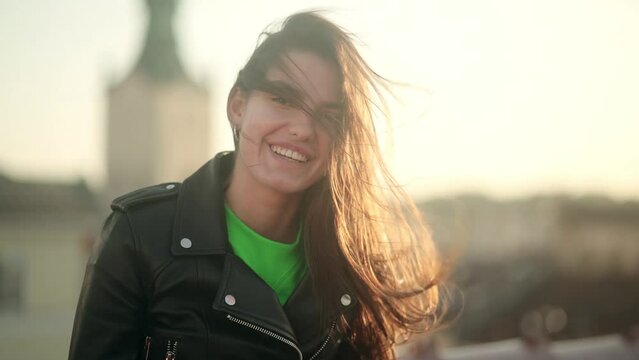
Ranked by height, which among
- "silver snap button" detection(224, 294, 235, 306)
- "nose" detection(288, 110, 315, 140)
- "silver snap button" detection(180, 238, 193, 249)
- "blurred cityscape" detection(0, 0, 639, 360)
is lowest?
"blurred cityscape" detection(0, 0, 639, 360)

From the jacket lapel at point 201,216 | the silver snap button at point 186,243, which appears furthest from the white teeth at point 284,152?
the silver snap button at point 186,243

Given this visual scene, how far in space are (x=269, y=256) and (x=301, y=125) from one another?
1.29ft

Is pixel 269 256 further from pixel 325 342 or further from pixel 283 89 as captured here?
pixel 283 89

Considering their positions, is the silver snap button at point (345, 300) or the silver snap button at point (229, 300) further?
the silver snap button at point (345, 300)

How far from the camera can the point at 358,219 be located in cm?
265

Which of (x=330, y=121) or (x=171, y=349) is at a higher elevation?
(x=330, y=121)

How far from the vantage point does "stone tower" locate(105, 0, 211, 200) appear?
5838 cm

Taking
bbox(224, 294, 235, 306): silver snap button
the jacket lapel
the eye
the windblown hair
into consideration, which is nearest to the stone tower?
the windblown hair

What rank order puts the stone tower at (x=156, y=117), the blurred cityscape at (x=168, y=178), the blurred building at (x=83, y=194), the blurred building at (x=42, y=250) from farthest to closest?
the stone tower at (x=156, y=117) → the blurred building at (x=42, y=250) → the blurred cityscape at (x=168, y=178) → the blurred building at (x=83, y=194)

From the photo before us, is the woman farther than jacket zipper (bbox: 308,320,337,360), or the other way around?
jacket zipper (bbox: 308,320,337,360)

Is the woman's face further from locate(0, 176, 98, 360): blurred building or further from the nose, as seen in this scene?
locate(0, 176, 98, 360): blurred building

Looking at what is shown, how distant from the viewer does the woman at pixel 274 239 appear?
7.68 ft

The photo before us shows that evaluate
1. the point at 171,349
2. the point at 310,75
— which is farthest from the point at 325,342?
the point at 310,75

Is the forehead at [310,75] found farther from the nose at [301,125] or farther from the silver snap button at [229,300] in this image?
the silver snap button at [229,300]
